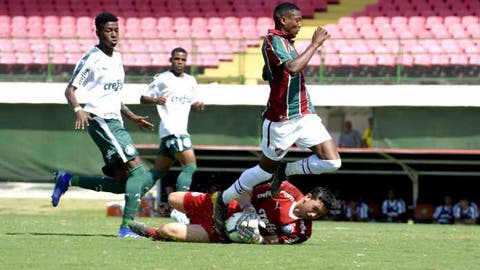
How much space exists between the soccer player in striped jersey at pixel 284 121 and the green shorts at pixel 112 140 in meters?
1.45

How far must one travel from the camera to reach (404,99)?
22.1m

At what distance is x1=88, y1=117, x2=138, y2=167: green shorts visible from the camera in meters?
11.1

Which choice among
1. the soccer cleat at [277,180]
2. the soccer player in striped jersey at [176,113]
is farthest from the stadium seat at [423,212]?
the soccer cleat at [277,180]

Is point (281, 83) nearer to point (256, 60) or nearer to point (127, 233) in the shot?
point (127, 233)

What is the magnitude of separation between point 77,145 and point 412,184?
663 cm

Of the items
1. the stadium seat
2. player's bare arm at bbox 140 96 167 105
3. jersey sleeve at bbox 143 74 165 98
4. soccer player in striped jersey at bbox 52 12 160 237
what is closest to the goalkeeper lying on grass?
soccer player in striped jersey at bbox 52 12 160 237

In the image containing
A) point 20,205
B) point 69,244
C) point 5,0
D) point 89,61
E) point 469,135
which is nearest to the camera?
point 69,244

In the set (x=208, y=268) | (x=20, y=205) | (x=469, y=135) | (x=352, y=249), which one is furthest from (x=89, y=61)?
(x=20, y=205)

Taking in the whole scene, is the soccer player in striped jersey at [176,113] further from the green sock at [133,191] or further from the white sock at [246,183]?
the white sock at [246,183]

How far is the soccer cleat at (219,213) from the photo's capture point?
10.0 meters

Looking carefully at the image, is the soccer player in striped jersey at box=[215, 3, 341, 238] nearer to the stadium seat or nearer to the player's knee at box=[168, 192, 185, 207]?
the player's knee at box=[168, 192, 185, 207]

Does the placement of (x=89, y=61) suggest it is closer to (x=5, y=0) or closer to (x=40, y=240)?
(x=40, y=240)

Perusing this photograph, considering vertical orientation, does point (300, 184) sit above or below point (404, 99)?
below

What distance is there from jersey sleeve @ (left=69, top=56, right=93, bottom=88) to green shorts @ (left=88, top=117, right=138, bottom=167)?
0.38 metres
